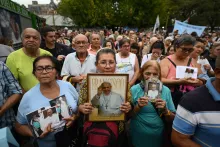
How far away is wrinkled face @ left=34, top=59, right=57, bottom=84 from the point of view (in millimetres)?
1978

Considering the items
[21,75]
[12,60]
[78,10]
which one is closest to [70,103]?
[21,75]

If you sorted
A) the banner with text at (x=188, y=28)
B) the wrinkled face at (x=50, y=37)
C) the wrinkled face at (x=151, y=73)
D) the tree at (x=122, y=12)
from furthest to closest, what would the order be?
the tree at (x=122, y=12)
the banner with text at (x=188, y=28)
the wrinkled face at (x=50, y=37)
the wrinkled face at (x=151, y=73)

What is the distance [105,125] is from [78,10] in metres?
33.8

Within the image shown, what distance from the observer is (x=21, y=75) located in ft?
8.77

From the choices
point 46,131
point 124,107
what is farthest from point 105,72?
point 46,131

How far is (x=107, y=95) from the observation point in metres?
Result: 1.95

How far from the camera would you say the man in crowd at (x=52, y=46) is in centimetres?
365

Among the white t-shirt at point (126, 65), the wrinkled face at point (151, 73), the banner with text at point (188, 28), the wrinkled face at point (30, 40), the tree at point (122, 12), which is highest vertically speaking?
the tree at point (122, 12)

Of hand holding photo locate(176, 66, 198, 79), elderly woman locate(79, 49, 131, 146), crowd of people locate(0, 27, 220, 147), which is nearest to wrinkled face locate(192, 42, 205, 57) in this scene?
crowd of people locate(0, 27, 220, 147)

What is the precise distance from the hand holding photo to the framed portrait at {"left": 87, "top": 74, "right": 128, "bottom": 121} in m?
A: 1.11

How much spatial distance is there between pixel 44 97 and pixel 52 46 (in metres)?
2.07

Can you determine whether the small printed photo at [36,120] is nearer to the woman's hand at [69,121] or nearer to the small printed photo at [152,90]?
the woman's hand at [69,121]

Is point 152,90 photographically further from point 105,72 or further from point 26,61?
point 26,61

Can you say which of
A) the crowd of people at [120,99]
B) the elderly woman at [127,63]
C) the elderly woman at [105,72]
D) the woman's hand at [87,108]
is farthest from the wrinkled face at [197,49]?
the woman's hand at [87,108]
